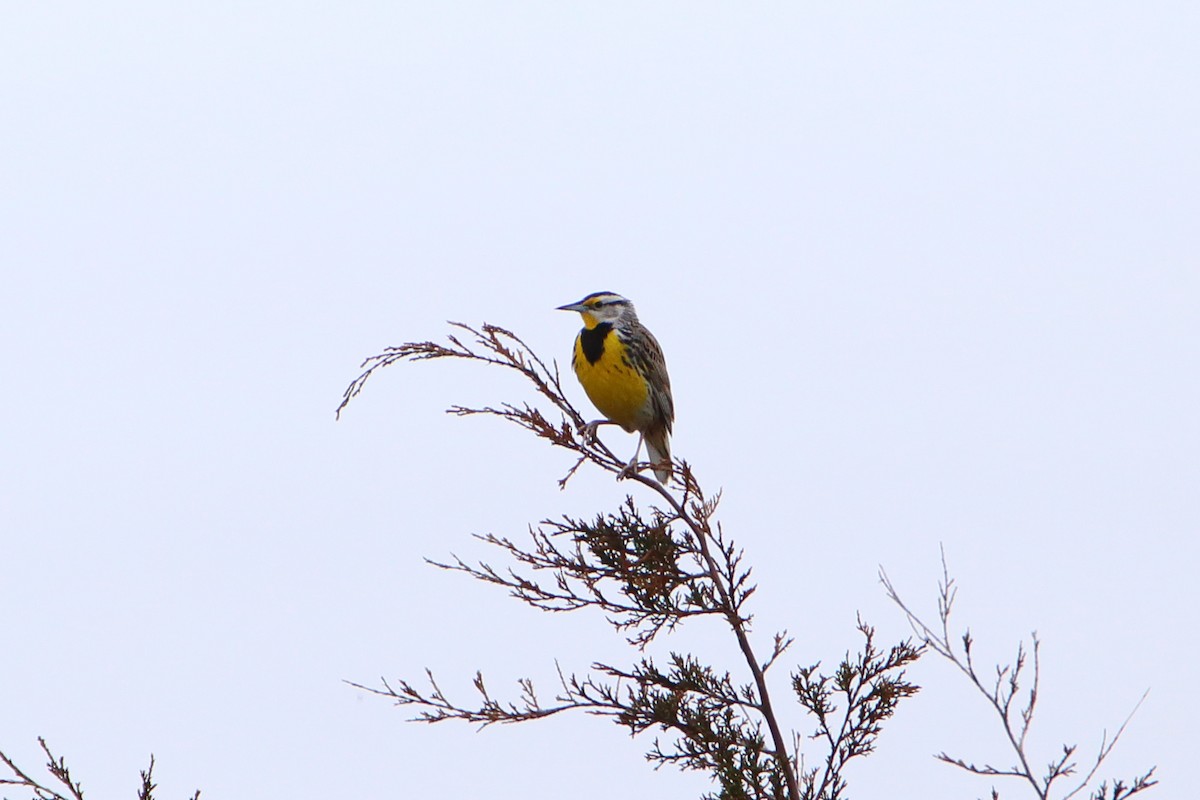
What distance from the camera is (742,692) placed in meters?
5.44

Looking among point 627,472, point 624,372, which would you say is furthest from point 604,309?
point 627,472

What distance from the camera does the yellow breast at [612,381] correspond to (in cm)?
799

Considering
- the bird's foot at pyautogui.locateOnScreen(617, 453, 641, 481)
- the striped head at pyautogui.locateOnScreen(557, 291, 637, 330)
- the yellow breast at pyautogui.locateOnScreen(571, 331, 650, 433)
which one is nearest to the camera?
the bird's foot at pyautogui.locateOnScreen(617, 453, 641, 481)

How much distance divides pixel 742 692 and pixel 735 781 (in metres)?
0.37

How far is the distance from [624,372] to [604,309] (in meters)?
0.62

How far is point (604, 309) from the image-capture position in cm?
852

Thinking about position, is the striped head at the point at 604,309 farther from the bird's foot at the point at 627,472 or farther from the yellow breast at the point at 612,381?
the bird's foot at the point at 627,472

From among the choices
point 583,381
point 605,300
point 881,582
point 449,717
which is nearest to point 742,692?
point 881,582

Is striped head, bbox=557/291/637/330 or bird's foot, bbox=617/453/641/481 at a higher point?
striped head, bbox=557/291/637/330

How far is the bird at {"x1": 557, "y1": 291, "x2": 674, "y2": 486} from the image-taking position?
315 inches

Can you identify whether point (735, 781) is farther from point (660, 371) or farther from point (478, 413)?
point (660, 371)

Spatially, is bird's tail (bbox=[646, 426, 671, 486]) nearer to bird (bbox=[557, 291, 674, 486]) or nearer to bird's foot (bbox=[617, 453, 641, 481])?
bird (bbox=[557, 291, 674, 486])

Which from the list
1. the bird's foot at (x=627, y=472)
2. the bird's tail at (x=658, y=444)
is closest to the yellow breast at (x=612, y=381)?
the bird's tail at (x=658, y=444)

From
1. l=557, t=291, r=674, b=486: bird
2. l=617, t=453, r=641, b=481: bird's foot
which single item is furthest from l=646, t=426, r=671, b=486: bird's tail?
l=617, t=453, r=641, b=481: bird's foot
